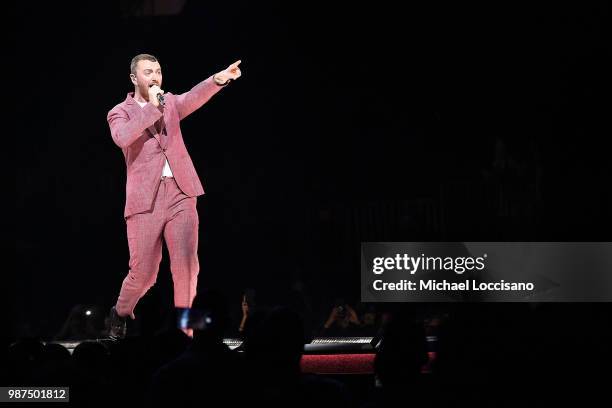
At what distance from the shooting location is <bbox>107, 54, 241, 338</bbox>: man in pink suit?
16.8ft

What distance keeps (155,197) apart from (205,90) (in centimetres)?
69

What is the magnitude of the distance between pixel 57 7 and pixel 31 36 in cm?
32

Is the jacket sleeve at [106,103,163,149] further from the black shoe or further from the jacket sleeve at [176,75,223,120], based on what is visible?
the black shoe

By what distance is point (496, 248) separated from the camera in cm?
718

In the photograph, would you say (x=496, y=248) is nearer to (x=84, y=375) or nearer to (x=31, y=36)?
(x=31, y=36)

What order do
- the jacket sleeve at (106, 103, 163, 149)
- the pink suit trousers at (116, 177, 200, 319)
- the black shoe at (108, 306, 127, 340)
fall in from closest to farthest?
the jacket sleeve at (106, 103, 163, 149) → the pink suit trousers at (116, 177, 200, 319) → the black shoe at (108, 306, 127, 340)

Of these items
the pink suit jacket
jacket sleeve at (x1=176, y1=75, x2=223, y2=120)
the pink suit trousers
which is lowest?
the pink suit trousers

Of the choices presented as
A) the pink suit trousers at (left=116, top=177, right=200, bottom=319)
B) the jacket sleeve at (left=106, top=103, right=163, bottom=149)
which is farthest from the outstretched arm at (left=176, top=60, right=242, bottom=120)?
the pink suit trousers at (left=116, top=177, right=200, bottom=319)

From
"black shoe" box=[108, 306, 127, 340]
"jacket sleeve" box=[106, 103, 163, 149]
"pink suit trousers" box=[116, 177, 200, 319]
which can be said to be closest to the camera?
"jacket sleeve" box=[106, 103, 163, 149]

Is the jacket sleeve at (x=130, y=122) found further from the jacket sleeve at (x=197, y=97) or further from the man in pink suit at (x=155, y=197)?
the jacket sleeve at (x=197, y=97)

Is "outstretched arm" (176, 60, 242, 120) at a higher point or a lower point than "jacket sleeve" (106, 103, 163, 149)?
higher

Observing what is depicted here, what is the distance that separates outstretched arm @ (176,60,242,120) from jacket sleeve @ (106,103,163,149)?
0.37 meters

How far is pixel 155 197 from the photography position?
5148 mm

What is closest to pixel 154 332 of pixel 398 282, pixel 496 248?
pixel 398 282
